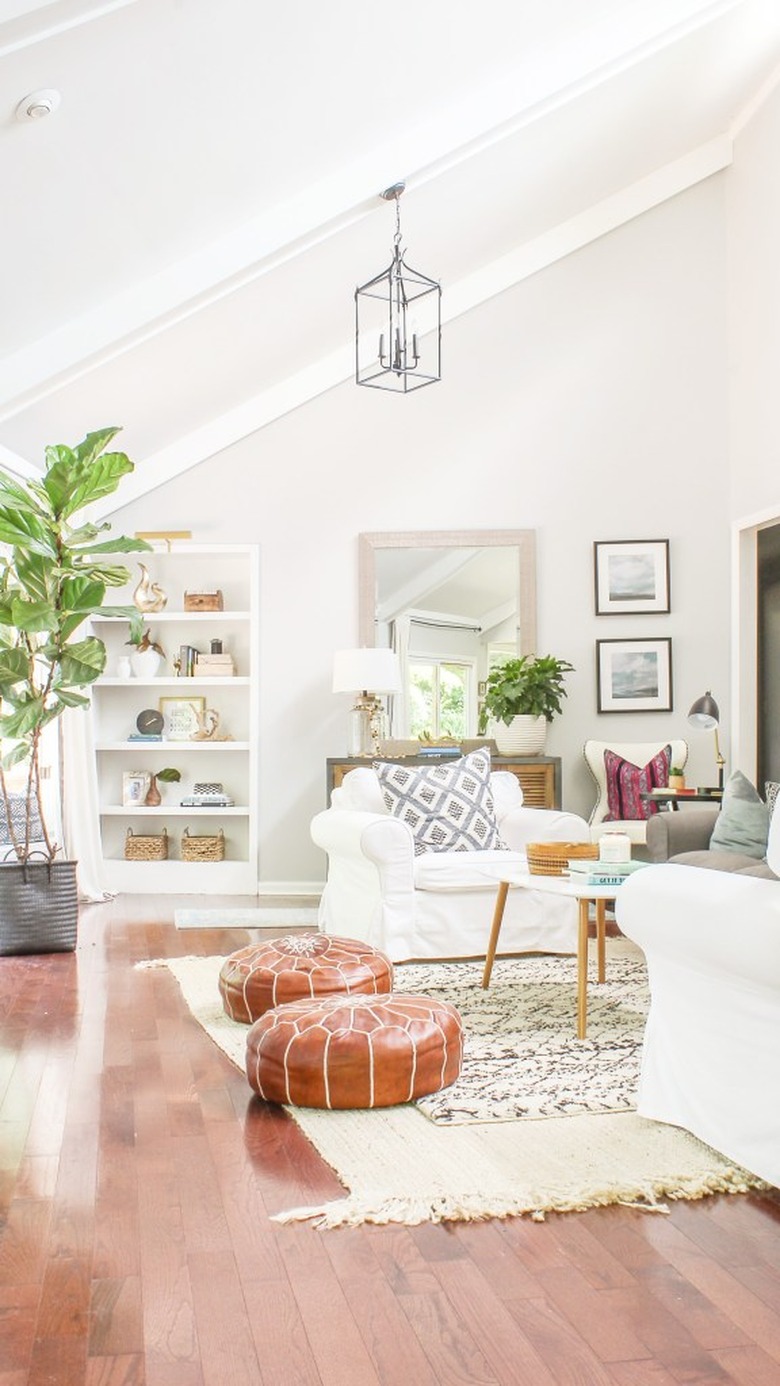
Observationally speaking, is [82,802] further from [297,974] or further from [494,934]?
[297,974]

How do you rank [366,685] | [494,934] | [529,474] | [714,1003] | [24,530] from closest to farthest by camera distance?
[714,1003], [494,934], [24,530], [366,685], [529,474]

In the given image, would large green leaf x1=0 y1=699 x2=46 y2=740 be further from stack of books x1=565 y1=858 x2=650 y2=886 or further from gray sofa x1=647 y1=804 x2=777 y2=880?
gray sofa x1=647 y1=804 x2=777 y2=880

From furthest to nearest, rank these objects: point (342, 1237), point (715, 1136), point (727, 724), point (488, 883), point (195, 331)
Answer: point (727, 724) → point (195, 331) → point (488, 883) → point (715, 1136) → point (342, 1237)

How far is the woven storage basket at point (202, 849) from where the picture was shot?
299 inches

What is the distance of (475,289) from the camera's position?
7609 millimetres

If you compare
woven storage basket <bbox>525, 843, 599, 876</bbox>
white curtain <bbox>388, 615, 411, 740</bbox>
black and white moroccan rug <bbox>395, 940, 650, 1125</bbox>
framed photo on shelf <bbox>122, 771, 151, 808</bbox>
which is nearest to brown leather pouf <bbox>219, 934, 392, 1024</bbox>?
black and white moroccan rug <bbox>395, 940, 650, 1125</bbox>

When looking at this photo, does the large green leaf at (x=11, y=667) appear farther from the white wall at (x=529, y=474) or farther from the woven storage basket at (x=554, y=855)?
the woven storage basket at (x=554, y=855)

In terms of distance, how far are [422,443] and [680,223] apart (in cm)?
197

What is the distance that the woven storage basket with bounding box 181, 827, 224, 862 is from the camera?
7.60 m

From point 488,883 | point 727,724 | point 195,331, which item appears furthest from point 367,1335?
point 727,724

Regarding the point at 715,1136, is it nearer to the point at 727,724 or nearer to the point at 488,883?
the point at 488,883

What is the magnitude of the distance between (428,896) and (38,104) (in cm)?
303

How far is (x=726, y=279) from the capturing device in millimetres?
7625

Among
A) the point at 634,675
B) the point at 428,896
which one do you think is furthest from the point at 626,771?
the point at 428,896
